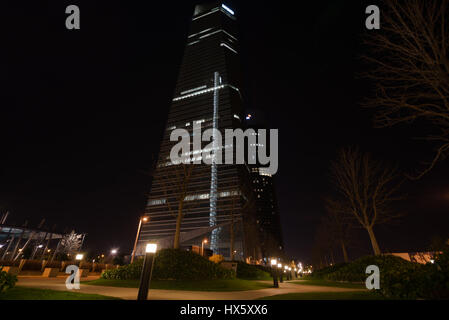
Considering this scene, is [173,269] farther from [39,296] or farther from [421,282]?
[421,282]

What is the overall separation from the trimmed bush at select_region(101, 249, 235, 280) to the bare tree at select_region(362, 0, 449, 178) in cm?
1290

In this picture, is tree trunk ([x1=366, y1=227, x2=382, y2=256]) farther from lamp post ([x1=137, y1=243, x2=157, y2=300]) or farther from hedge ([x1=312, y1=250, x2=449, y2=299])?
lamp post ([x1=137, y1=243, x2=157, y2=300])

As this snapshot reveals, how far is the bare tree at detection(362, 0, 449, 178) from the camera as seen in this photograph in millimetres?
6555

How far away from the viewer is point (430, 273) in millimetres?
4973

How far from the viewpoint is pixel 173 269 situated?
13.1m

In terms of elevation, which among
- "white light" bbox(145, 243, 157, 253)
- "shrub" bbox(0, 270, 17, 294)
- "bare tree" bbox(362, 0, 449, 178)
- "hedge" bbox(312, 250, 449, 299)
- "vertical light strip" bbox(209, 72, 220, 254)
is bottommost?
"shrub" bbox(0, 270, 17, 294)

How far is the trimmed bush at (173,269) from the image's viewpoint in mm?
12938

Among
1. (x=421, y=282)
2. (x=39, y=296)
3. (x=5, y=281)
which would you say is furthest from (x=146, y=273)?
(x=421, y=282)

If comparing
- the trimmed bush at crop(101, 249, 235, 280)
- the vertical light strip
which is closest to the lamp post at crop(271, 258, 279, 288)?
the trimmed bush at crop(101, 249, 235, 280)

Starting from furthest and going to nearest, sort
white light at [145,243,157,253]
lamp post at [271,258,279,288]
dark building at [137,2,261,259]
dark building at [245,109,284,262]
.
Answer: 1. dark building at [245,109,284,262]
2. dark building at [137,2,261,259]
3. lamp post at [271,258,279,288]
4. white light at [145,243,157,253]

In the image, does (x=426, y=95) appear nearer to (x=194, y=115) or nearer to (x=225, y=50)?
(x=194, y=115)

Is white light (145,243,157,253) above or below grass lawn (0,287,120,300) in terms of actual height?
above

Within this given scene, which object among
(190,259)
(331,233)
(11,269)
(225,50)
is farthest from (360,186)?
(225,50)

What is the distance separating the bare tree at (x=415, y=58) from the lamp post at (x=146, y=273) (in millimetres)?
8728
